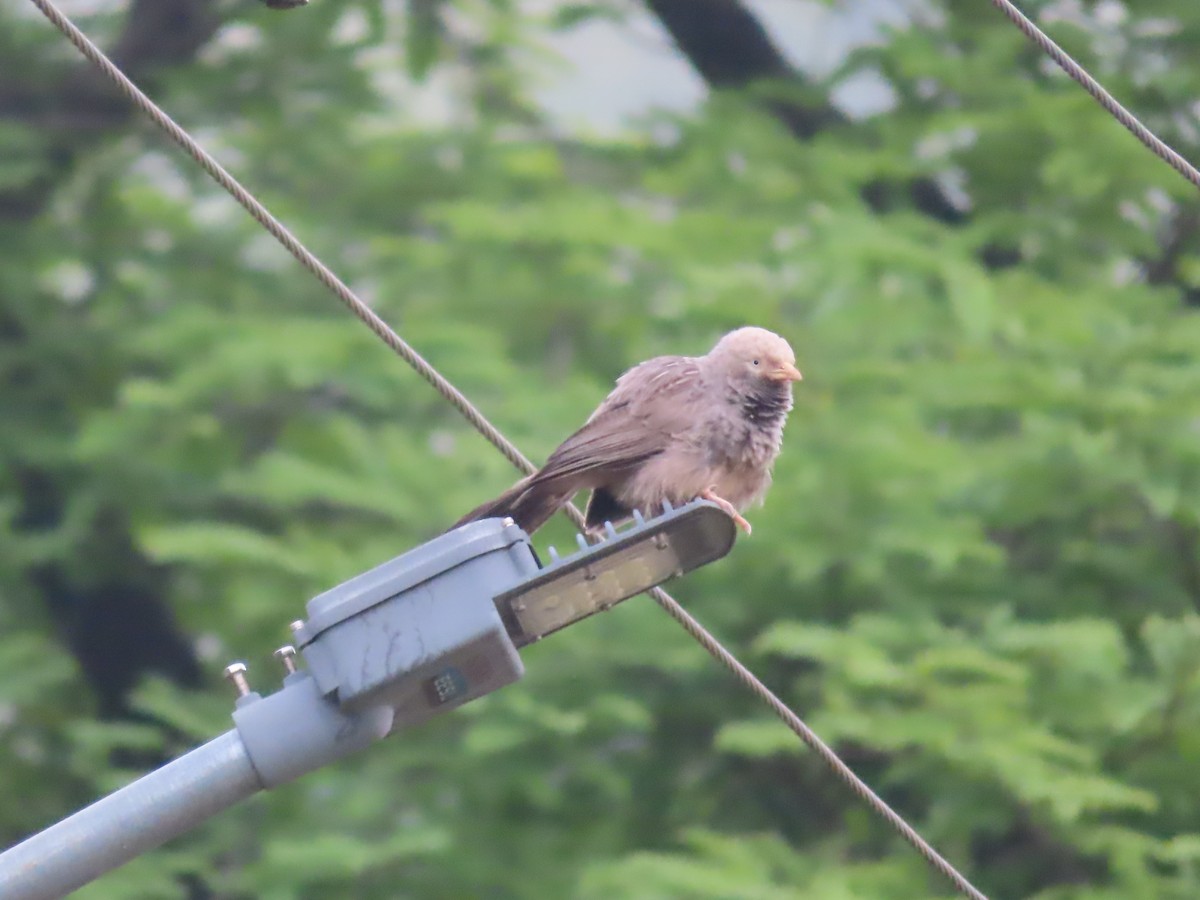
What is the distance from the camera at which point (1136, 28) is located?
8.18 meters

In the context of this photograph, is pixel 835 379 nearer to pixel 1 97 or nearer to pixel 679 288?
pixel 679 288

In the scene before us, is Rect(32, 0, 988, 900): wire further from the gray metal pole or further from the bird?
the bird

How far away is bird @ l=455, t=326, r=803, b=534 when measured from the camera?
5223mm

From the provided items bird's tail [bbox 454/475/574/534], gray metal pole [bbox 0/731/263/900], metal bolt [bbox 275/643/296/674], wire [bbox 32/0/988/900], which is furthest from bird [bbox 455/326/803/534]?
gray metal pole [bbox 0/731/263/900]

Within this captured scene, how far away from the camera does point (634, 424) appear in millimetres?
5383

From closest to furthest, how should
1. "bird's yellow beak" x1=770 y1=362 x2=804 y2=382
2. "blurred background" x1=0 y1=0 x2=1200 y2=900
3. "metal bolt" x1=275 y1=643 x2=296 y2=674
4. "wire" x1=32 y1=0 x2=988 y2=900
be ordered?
"metal bolt" x1=275 y1=643 x2=296 y2=674, "wire" x1=32 y1=0 x2=988 y2=900, "bird's yellow beak" x1=770 y1=362 x2=804 y2=382, "blurred background" x1=0 y1=0 x2=1200 y2=900

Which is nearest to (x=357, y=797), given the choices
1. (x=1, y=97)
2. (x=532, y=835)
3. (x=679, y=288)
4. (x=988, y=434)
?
(x=532, y=835)

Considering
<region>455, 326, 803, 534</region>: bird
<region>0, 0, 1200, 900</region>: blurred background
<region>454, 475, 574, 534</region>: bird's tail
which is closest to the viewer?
<region>454, 475, 574, 534</region>: bird's tail

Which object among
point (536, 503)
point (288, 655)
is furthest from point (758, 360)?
point (288, 655)

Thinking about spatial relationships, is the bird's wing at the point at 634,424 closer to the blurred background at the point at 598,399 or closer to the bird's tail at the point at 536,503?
the bird's tail at the point at 536,503

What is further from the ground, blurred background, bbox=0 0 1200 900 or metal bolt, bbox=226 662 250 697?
blurred background, bbox=0 0 1200 900

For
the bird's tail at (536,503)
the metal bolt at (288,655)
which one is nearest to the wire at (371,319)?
the metal bolt at (288,655)

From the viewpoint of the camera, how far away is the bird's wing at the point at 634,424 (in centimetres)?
524

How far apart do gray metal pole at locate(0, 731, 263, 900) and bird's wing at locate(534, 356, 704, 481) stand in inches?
71.4
